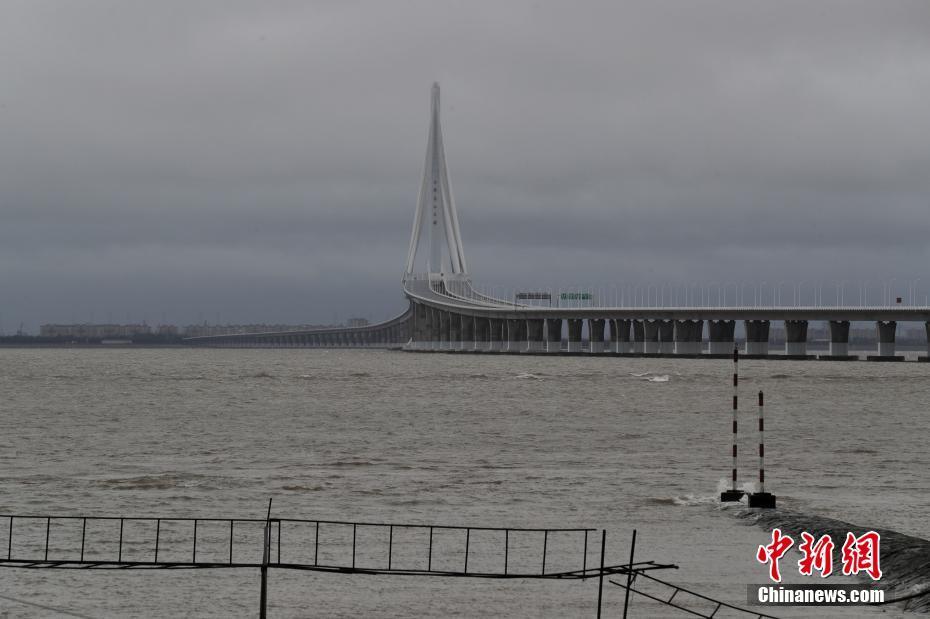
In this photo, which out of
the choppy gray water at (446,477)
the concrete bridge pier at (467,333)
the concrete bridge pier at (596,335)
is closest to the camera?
the choppy gray water at (446,477)

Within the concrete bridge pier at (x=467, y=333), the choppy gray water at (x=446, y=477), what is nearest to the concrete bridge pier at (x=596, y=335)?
the concrete bridge pier at (x=467, y=333)

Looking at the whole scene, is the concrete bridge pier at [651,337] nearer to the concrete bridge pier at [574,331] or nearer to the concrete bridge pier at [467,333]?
the concrete bridge pier at [574,331]

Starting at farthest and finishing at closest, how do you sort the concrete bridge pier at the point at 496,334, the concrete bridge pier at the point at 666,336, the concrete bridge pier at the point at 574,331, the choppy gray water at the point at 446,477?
the concrete bridge pier at the point at 496,334
the concrete bridge pier at the point at 574,331
the concrete bridge pier at the point at 666,336
the choppy gray water at the point at 446,477

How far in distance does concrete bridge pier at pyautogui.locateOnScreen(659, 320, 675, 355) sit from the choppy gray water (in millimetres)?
103151

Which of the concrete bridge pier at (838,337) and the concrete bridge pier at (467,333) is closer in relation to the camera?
the concrete bridge pier at (838,337)

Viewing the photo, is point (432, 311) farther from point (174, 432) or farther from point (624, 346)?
point (174, 432)

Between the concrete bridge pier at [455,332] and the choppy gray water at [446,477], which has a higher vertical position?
the concrete bridge pier at [455,332]

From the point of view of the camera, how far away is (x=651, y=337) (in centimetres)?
16788

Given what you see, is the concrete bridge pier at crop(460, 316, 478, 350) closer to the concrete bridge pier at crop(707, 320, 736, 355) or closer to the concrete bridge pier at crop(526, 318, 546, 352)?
the concrete bridge pier at crop(526, 318, 546, 352)

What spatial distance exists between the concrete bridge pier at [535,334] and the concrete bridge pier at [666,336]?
672 inches

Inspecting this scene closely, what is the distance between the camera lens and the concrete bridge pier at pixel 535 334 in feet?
586

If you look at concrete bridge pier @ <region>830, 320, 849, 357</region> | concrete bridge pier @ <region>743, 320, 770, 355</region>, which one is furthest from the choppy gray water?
concrete bridge pier @ <region>743, 320, 770, 355</region>

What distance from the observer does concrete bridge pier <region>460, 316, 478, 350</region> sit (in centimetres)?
18962

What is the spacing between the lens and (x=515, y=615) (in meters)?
12.7
